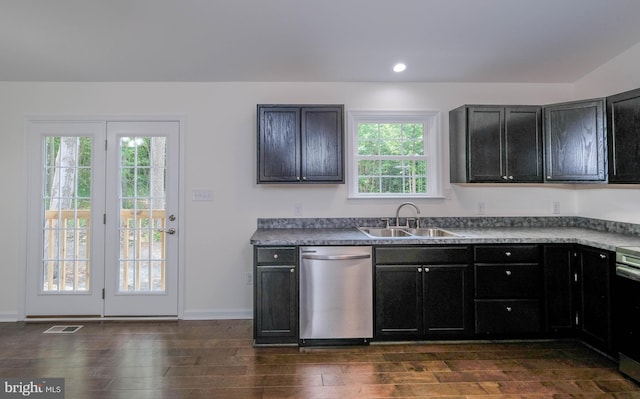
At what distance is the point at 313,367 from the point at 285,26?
2596 millimetres

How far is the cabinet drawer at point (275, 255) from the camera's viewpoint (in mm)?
3020

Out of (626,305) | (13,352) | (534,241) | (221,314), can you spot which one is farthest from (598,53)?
(13,352)

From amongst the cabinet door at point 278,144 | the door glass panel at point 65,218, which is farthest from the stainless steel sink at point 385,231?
the door glass panel at point 65,218

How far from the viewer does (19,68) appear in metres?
3.44

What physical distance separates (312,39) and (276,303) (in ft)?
7.20

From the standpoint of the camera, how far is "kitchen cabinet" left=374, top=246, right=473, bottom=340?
3041mm

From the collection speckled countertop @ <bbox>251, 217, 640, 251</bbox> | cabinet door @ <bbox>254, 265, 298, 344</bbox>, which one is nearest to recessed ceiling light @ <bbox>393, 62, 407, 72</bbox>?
speckled countertop @ <bbox>251, 217, 640, 251</bbox>

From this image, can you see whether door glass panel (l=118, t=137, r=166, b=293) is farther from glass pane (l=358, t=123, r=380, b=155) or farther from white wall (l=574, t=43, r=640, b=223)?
white wall (l=574, t=43, r=640, b=223)

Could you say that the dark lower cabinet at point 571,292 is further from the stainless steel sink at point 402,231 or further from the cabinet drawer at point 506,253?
the stainless steel sink at point 402,231

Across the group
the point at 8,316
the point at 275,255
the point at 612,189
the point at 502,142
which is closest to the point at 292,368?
the point at 275,255

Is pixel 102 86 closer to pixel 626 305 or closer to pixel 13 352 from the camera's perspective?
pixel 13 352

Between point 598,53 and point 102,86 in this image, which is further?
point 102,86

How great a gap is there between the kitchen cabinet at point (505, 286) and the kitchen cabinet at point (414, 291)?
7.1 inches

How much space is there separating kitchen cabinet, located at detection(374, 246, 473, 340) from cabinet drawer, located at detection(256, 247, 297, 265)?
0.70 m
